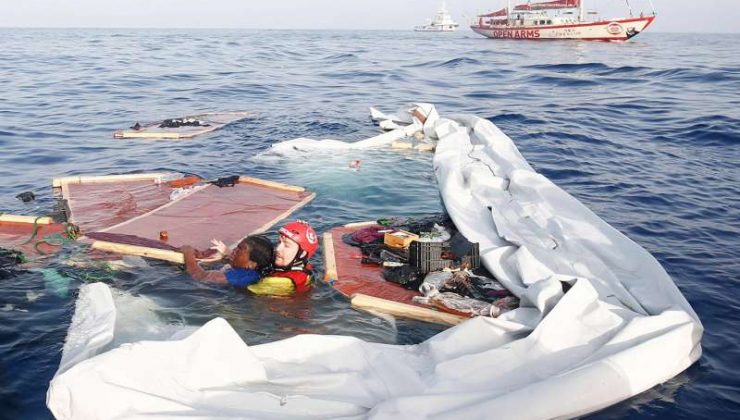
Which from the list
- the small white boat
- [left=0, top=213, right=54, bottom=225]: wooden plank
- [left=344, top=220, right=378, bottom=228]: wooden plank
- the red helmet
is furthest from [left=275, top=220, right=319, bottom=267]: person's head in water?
the small white boat

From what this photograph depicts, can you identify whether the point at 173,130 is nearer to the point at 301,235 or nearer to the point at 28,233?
the point at 28,233

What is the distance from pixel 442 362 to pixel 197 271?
3.65m

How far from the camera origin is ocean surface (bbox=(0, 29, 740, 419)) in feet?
20.4

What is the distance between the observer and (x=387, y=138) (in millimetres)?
15414

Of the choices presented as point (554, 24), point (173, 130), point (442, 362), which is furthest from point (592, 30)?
point (442, 362)

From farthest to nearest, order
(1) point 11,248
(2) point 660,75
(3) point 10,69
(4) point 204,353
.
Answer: (3) point 10,69 → (2) point 660,75 → (1) point 11,248 → (4) point 204,353

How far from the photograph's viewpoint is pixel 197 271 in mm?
7512

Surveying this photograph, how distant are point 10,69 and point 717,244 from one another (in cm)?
3715

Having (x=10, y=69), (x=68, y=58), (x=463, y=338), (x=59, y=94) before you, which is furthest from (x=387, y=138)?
(x=68, y=58)

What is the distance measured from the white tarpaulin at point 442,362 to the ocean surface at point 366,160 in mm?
462

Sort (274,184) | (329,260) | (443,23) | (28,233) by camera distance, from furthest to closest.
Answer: (443,23)
(274,184)
(28,233)
(329,260)

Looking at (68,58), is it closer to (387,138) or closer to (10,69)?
(10,69)

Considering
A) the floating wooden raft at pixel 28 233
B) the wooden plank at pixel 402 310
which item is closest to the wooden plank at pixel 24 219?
the floating wooden raft at pixel 28 233

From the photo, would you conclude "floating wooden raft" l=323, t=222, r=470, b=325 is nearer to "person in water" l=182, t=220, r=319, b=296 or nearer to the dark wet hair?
"person in water" l=182, t=220, r=319, b=296
